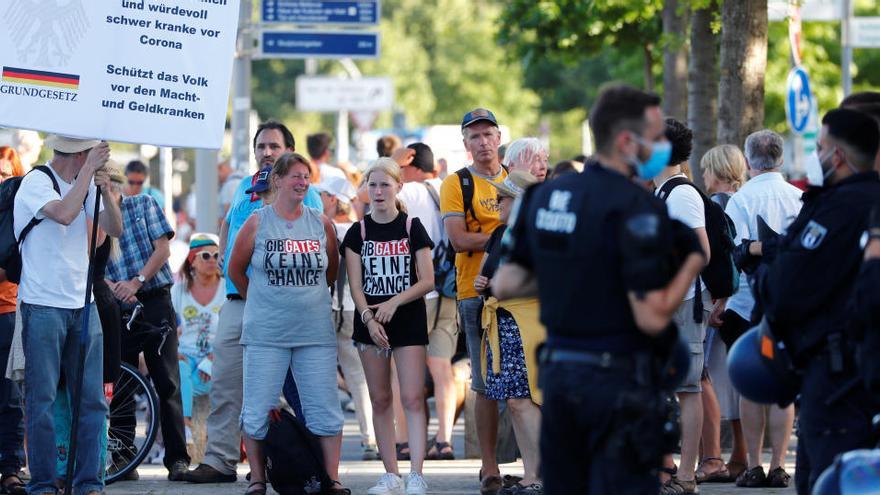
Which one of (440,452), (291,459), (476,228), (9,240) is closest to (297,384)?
(291,459)

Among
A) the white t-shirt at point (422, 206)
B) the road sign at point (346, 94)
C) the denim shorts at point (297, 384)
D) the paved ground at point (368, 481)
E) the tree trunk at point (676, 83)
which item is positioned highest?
the road sign at point (346, 94)

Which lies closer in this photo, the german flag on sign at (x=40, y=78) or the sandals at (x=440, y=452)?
the german flag on sign at (x=40, y=78)

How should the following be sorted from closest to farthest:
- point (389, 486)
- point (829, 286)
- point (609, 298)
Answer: point (609, 298) < point (829, 286) < point (389, 486)

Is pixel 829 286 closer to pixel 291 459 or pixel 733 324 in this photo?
pixel 733 324

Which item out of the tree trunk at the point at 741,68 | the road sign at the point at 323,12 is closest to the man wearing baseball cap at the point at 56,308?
the tree trunk at the point at 741,68

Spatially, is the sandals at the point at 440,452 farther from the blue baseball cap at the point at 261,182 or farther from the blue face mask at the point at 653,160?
the blue face mask at the point at 653,160

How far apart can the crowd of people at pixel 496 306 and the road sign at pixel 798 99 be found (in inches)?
247

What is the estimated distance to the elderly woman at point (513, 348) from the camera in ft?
28.9

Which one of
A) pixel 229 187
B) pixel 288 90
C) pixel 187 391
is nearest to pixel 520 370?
pixel 187 391

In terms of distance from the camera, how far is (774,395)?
6293 millimetres

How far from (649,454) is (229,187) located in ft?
32.9

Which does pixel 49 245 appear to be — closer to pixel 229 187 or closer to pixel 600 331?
pixel 600 331

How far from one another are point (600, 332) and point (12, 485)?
520cm

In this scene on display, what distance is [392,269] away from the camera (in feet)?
30.6
